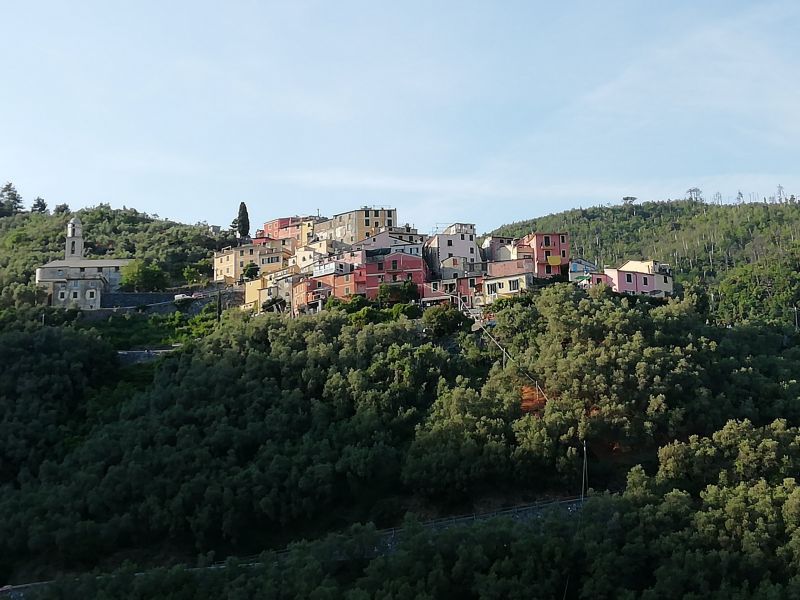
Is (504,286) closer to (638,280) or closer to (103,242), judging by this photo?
(638,280)

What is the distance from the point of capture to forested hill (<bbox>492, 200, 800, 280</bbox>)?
326 feet

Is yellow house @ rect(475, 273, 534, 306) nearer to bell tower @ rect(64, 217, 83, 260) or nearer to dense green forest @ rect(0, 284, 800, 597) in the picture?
dense green forest @ rect(0, 284, 800, 597)

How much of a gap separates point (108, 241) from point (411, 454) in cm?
5249

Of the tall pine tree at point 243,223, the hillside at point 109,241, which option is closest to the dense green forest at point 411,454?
the hillside at point 109,241

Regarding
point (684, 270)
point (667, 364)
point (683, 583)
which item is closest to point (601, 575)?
point (683, 583)

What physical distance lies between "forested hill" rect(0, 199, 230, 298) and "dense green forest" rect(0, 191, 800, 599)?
68.3 ft

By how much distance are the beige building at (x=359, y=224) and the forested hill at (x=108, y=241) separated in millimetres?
9679

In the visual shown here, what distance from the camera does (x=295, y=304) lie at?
64.1m

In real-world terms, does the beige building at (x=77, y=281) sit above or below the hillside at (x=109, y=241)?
below

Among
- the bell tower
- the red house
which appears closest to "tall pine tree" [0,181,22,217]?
the bell tower

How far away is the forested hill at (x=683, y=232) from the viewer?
99.5 meters

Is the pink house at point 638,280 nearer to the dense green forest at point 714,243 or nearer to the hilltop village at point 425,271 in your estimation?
the hilltop village at point 425,271

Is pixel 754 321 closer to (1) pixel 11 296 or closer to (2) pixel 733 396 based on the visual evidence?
(2) pixel 733 396

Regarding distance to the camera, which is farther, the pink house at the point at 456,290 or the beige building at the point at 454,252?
the beige building at the point at 454,252
